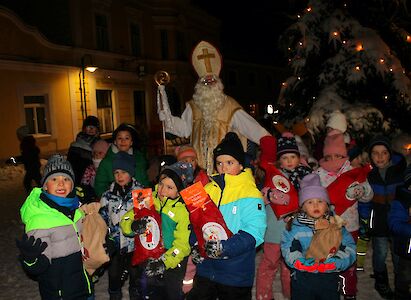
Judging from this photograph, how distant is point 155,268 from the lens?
3188 mm

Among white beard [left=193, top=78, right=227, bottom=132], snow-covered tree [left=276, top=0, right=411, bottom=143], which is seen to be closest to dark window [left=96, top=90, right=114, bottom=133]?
snow-covered tree [left=276, top=0, right=411, bottom=143]

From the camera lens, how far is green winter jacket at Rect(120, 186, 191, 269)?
320 centimetres

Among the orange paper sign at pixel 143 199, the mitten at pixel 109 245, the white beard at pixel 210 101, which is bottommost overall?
the mitten at pixel 109 245

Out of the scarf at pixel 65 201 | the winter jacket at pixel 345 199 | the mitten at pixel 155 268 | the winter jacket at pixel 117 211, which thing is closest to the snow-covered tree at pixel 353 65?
the winter jacket at pixel 345 199

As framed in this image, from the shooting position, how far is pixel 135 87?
69.6 ft

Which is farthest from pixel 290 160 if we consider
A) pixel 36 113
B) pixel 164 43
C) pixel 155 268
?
pixel 164 43

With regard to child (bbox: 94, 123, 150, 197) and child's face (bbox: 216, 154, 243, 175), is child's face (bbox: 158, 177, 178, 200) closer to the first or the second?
child's face (bbox: 216, 154, 243, 175)

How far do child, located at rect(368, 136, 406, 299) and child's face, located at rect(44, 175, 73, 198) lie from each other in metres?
3.00

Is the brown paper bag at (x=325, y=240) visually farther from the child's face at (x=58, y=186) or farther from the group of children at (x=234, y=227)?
the child's face at (x=58, y=186)

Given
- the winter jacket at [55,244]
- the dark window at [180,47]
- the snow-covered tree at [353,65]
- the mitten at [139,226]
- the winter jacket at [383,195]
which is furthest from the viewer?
the dark window at [180,47]

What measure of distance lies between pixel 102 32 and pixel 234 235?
709 inches

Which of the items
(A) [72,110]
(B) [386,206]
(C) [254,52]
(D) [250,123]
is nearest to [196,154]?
(D) [250,123]

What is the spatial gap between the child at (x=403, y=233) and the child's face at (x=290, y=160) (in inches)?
37.7

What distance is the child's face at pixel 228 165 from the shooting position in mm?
3168
